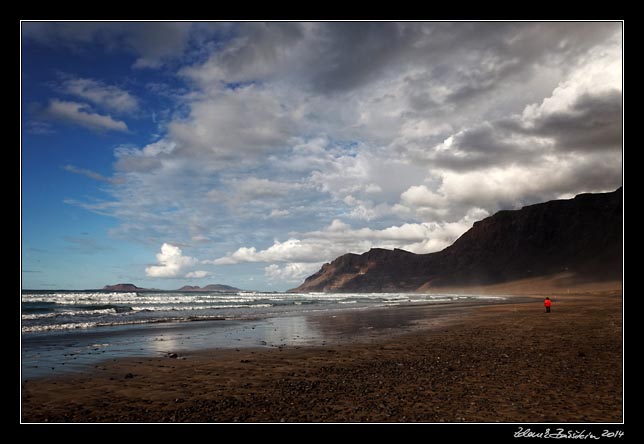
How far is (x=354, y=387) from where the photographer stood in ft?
31.5

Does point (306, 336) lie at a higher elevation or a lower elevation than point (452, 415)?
lower

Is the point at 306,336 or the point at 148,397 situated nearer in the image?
the point at 148,397

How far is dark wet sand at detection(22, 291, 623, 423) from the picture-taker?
7.70 meters

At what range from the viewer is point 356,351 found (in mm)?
15375

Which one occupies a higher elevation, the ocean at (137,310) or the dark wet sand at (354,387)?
the dark wet sand at (354,387)

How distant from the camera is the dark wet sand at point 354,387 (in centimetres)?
770

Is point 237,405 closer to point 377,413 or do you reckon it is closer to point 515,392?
point 377,413

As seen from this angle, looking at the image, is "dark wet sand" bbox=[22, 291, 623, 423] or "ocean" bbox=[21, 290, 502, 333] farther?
"ocean" bbox=[21, 290, 502, 333]

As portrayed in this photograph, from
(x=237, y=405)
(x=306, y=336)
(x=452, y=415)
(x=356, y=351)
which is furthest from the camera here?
(x=306, y=336)

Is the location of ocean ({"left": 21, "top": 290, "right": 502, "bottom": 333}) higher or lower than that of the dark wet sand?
lower

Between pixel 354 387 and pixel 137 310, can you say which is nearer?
pixel 354 387

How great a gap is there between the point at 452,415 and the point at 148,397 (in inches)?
280

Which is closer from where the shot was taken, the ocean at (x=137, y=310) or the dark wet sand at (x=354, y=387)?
the dark wet sand at (x=354, y=387)

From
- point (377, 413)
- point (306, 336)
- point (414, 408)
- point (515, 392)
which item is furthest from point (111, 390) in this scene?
point (306, 336)
